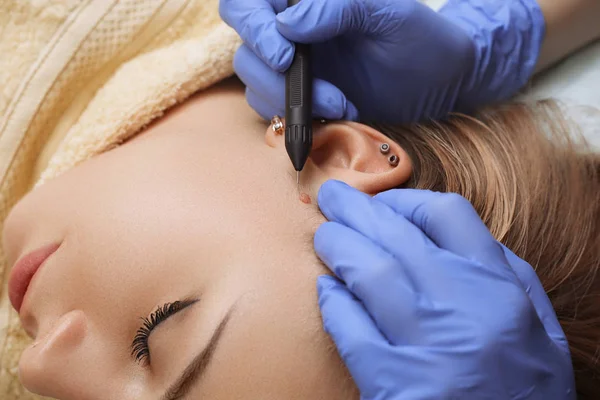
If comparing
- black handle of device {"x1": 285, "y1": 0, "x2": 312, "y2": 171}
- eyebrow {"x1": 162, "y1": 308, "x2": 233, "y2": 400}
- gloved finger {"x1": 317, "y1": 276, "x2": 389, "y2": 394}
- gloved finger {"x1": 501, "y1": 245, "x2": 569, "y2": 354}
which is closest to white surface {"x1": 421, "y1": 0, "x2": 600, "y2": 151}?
gloved finger {"x1": 501, "y1": 245, "x2": 569, "y2": 354}

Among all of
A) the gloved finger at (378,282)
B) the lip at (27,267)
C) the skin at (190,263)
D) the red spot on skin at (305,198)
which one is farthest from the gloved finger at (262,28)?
the lip at (27,267)

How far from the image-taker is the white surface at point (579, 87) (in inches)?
46.5

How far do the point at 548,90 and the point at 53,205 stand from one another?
106 cm

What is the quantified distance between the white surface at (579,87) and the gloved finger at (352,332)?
684 millimetres

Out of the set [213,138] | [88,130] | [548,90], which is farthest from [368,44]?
[88,130]

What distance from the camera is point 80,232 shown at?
92 cm

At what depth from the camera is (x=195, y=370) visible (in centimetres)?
81

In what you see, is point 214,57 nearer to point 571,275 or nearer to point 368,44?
Result: point 368,44

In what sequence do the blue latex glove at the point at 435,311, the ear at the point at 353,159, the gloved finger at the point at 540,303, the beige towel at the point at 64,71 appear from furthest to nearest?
the beige towel at the point at 64,71 < the ear at the point at 353,159 < the gloved finger at the point at 540,303 < the blue latex glove at the point at 435,311

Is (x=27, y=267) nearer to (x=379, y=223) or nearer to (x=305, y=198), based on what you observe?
(x=305, y=198)

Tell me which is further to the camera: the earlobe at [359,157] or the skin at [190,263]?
the earlobe at [359,157]

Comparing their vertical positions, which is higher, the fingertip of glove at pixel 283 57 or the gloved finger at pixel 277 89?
the fingertip of glove at pixel 283 57

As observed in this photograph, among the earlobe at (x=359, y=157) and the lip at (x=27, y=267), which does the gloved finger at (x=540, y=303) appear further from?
the lip at (x=27, y=267)

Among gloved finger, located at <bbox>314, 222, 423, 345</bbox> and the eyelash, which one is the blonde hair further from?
the eyelash
